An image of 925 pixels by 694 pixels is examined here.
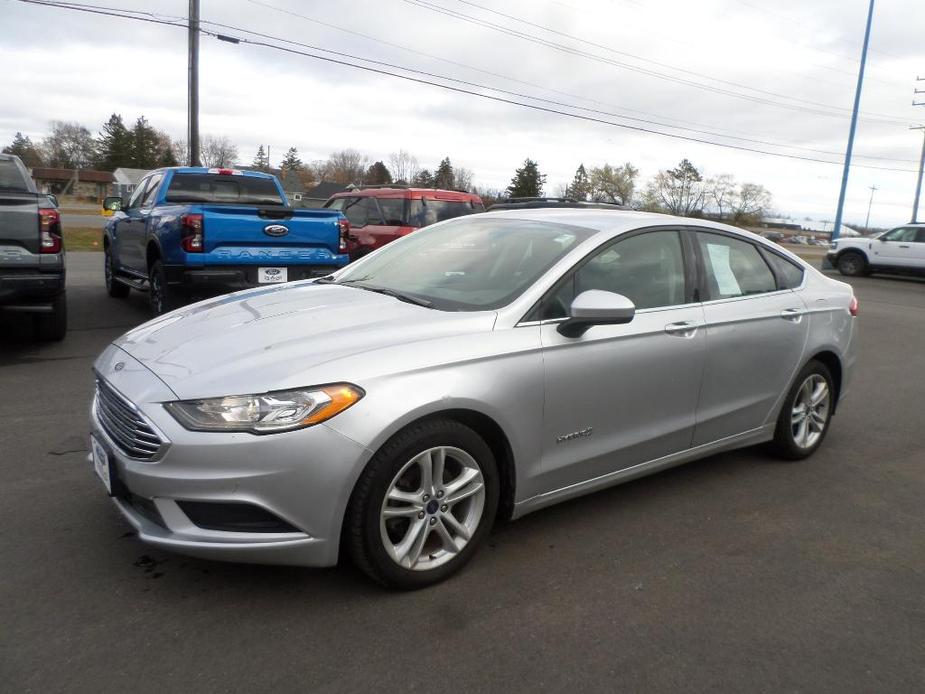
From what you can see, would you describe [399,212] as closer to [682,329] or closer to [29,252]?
[29,252]

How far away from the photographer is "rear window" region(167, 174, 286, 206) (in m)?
9.35

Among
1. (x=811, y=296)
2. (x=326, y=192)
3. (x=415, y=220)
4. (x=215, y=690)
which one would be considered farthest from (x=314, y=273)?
(x=326, y=192)

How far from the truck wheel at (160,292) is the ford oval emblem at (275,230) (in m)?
1.17

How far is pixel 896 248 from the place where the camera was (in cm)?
2212

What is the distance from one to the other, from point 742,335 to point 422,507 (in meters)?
2.27

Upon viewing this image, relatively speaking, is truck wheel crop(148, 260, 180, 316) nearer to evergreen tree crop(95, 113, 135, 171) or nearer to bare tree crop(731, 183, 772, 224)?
bare tree crop(731, 183, 772, 224)

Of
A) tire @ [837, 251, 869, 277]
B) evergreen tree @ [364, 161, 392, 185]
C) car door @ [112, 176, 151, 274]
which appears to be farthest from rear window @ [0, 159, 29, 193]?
evergreen tree @ [364, 161, 392, 185]

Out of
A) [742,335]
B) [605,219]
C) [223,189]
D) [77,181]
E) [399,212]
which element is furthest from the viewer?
[77,181]

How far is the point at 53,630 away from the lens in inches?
103

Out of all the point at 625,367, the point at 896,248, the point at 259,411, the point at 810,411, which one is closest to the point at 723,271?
the point at 625,367

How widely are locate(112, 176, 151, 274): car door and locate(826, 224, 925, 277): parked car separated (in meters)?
21.3

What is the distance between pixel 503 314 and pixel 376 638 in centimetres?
143

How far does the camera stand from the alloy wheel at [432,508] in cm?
288

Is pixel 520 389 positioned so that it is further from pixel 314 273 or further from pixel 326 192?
pixel 326 192
